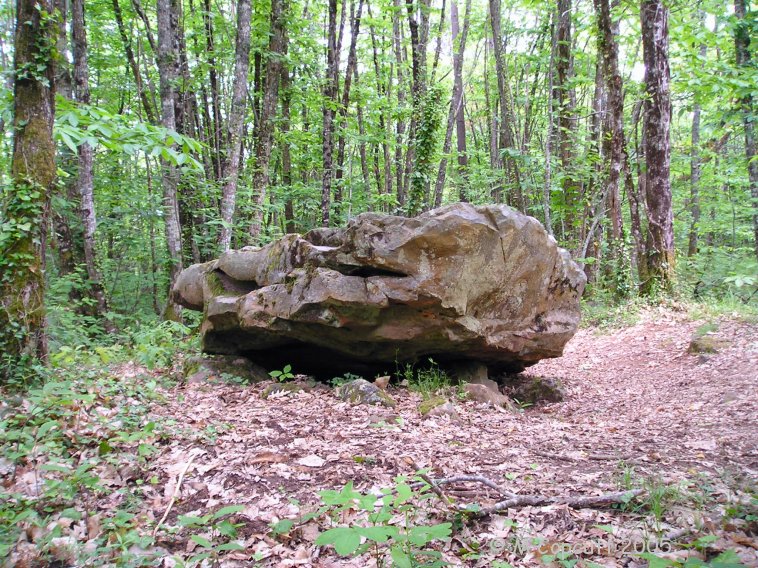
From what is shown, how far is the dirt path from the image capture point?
273 centimetres

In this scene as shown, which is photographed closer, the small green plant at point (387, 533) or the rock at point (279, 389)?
the small green plant at point (387, 533)

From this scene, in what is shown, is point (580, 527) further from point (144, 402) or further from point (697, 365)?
point (697, 365)

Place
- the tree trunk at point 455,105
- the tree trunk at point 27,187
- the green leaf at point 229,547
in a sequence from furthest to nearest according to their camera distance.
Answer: the tree trunk at point 455,105 → the tree trunk at point 27,187 → the green leaf at point 229,547

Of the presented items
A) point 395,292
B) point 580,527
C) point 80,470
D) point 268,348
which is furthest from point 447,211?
point 80,470

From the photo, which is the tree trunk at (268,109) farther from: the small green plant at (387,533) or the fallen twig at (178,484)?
the small green plant at (387,533)

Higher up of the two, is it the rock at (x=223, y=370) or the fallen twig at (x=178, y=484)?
the fallen twig at (x=178, y=484)

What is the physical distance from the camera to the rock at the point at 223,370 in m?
6.71

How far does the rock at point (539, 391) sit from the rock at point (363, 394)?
260 centimetres

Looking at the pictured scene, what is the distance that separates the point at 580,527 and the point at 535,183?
46.8 ft

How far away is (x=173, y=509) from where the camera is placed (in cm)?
322

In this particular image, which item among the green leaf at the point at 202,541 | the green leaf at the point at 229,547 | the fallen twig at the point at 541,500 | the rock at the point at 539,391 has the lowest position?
the rock at the point at 539,391

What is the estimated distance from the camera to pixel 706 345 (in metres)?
7.53

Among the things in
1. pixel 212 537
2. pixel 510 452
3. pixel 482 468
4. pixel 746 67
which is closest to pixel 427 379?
pixel 510 452

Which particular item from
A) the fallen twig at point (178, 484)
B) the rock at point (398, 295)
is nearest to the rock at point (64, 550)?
the fallen twig at point (178, 484)
